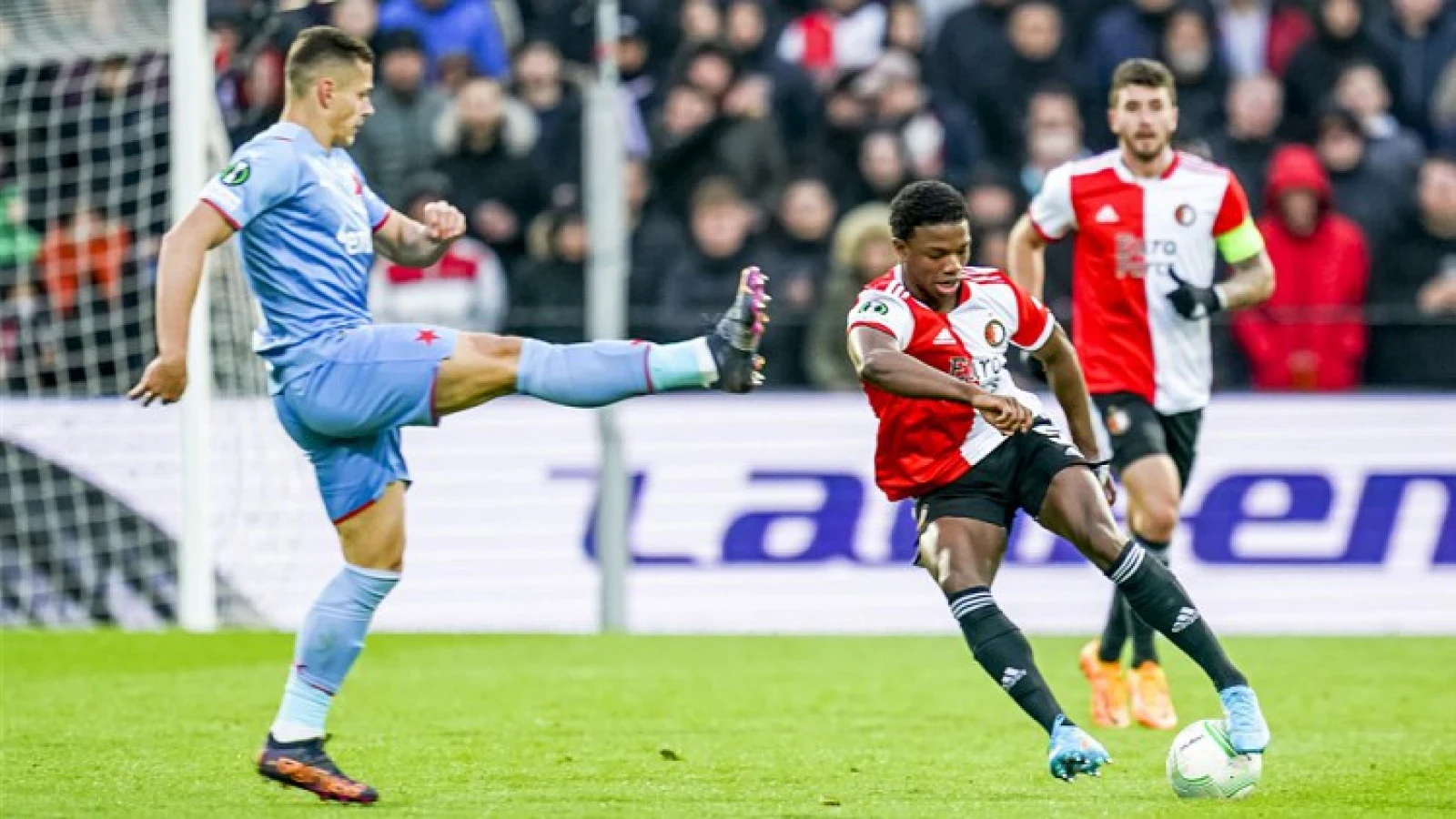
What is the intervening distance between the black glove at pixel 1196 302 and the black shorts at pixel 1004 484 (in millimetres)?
2129

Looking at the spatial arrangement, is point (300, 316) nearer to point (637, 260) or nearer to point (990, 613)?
point (990, 613)

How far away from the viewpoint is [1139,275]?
10.1 metres

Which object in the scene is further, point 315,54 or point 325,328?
point 315,54

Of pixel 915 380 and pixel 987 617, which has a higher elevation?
pixel 915 380

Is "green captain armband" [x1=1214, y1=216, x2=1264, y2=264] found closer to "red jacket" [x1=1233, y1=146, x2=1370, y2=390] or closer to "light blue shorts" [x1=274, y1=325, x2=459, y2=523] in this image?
"light blue shorts" [x1=274, y1=325, x2=459, y2=523]

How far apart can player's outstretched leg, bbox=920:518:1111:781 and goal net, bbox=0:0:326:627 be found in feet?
23.9

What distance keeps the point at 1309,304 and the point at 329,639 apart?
9040 mm

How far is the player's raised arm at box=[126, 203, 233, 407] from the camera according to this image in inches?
273

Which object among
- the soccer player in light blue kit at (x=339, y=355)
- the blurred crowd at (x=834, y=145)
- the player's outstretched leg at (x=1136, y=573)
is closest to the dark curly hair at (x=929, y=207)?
the soccer player in light blue kit at (x=339, y=355)

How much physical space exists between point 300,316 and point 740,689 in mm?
4226

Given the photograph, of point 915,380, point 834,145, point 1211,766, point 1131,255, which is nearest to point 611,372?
point 915,380

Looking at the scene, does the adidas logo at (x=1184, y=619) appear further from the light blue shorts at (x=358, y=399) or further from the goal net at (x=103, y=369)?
the goal net at (x=103, y=369)

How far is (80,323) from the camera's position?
14680 mm

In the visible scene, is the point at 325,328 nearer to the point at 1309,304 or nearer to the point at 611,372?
the point at 611,372
